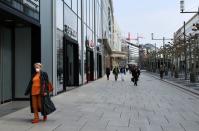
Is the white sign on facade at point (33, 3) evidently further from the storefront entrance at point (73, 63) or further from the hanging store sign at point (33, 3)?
the storefront entrance at point (73, 63)

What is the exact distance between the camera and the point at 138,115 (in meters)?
14.9

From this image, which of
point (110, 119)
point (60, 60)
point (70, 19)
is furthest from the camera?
point (70, 19)

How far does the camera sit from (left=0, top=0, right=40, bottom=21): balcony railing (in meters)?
15.6

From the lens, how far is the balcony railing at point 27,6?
15.6 m

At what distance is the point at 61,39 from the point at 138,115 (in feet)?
36.2

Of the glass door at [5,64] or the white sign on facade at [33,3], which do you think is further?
the glass door at [5,64]

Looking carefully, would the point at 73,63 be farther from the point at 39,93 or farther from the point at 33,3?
the point at 39,93

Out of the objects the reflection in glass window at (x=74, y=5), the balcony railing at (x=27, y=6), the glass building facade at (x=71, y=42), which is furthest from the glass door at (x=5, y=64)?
the reflection in glass window at (x=74, y=5)

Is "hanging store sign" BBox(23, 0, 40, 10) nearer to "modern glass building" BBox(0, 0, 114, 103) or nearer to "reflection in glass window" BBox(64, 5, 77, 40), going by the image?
"modern glass building" BBox(0, 0, 114, 103)

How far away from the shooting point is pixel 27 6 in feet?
58.4

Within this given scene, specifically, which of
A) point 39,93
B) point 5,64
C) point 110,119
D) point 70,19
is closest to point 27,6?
point 5,64

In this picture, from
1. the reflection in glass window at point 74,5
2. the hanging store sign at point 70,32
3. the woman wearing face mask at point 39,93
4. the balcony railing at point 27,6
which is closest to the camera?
the woman wearing face mask at point 39,93

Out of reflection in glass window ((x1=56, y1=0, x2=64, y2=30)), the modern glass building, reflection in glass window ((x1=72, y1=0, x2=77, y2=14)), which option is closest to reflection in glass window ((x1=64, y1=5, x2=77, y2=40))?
reflection in glass window ((x1=72, y1=0, x2=77, y2=14))

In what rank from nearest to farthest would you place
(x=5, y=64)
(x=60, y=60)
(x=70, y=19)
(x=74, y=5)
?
(x=5, y=64), (x=60, y=60), (x=70, y=19), (x=74, y=5)
